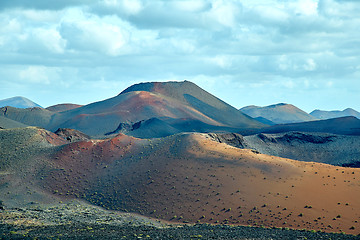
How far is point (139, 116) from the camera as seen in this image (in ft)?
530

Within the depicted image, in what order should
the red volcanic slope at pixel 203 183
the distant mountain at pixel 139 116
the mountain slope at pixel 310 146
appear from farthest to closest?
the distant mountain at pixel 139 116
the mountain slope at pixel 310 146
the red volcanic slope at pixel 203 183

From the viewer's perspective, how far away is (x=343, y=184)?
177 feet

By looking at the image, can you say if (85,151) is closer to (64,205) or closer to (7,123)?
(64,205)

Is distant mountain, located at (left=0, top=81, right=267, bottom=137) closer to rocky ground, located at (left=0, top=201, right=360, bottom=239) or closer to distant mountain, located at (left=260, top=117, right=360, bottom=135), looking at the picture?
distant mountain, located at (left=260, top=117, right=360, bottom=135)

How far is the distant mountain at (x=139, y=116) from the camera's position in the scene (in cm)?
14762

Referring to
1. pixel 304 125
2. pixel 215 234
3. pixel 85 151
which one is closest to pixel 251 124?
pixel 304 125

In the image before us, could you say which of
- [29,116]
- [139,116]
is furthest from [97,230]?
[29,116]

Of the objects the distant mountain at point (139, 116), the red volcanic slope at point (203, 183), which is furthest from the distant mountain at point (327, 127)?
the red volcanic slope at point (203, 183)

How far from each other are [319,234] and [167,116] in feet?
424

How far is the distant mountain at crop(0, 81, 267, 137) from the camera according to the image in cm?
14762

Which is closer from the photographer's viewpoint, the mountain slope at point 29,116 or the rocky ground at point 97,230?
the rocky ground at point 97,230

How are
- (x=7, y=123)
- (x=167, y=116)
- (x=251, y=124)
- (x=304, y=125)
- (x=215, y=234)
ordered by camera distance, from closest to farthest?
1. (x=215, y=234)
2. (x=7, y=123)
3. (x=304, y=125)
4. (x=167, y=116)
5. (x=251, y=124)

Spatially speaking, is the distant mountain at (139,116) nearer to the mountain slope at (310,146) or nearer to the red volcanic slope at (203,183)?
the mountain slope at (310,146)

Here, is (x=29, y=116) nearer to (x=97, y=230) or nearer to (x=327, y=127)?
(x=327, y=127)
